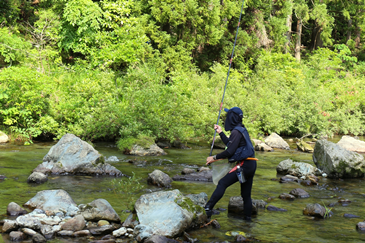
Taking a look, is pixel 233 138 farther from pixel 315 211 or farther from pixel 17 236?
pixel 17 236

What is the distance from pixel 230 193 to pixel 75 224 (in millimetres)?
4260

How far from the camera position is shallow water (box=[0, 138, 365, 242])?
6.54 metres

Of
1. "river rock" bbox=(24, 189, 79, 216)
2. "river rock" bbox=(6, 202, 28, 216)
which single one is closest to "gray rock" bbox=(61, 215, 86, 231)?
"river rock" bbox=(24, 189, 79, 216)

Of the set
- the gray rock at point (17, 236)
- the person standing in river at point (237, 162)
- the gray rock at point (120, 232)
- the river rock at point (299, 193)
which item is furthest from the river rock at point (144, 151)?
the gray rock at point (17, 236)

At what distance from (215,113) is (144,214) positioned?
429 inches

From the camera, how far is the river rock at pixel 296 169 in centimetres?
1154

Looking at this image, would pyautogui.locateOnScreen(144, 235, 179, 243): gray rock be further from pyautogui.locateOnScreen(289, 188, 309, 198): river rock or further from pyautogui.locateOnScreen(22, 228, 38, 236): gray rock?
pyautogui.locateOnScreen(289, 188, 309, 198): river rock

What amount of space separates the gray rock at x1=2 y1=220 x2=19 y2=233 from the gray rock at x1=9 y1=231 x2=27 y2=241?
0.19 m

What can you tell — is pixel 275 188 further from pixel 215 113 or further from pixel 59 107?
pixel 59 107

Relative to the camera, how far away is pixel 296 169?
1166 cm

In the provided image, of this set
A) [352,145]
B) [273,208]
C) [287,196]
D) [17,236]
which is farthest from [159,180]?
[352,145]

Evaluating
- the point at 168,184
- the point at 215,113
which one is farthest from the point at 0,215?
the point at 215,113

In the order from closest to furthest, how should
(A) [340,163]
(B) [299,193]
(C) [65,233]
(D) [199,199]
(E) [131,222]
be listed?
1. (C) [65,233]
2. (E) [131,222]
3. (D) [199,199]
4. (B) [299,193]
5. (A) [340,163]

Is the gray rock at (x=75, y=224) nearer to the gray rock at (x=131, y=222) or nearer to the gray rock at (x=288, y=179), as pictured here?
the gray rock at (x=131, y=222)
